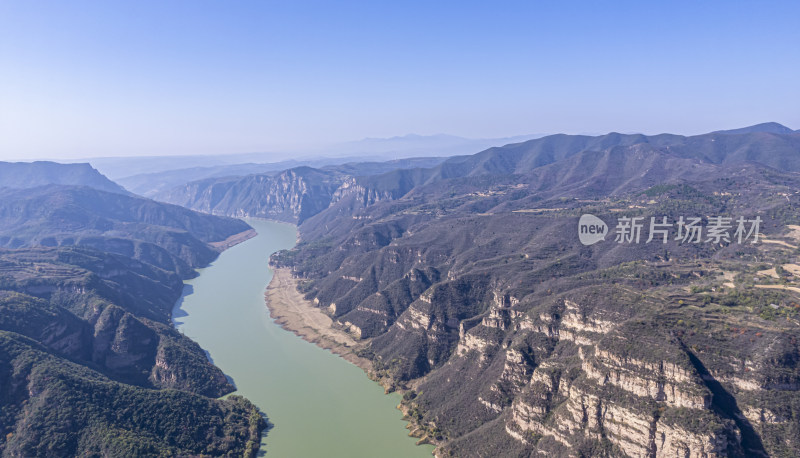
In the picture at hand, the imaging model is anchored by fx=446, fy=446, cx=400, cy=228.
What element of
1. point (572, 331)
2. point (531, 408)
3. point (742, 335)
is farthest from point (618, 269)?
point (531, 408)

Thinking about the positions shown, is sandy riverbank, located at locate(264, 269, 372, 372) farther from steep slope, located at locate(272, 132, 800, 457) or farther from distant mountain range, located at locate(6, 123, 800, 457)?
steep slope, located at locate(272, 132, 800, 457)

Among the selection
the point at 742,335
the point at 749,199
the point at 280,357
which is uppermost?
the point at 749,199

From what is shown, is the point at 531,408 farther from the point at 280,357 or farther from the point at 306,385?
the point at 280,357

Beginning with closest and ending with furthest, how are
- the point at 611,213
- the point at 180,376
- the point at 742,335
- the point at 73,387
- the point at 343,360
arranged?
1. the point at 742,335
2. the point at 73,387
3. the point at 180,376
4. the point at 343,360
5. the point at 611,213

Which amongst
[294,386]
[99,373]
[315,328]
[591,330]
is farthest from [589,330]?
[99,373]

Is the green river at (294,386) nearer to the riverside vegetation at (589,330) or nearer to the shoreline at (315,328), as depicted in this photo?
the shoreline at (315,328)

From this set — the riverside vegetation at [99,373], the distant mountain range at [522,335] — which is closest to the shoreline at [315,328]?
the distant mountain range at [522,335]

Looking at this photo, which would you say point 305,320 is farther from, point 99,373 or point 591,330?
point 591,330
